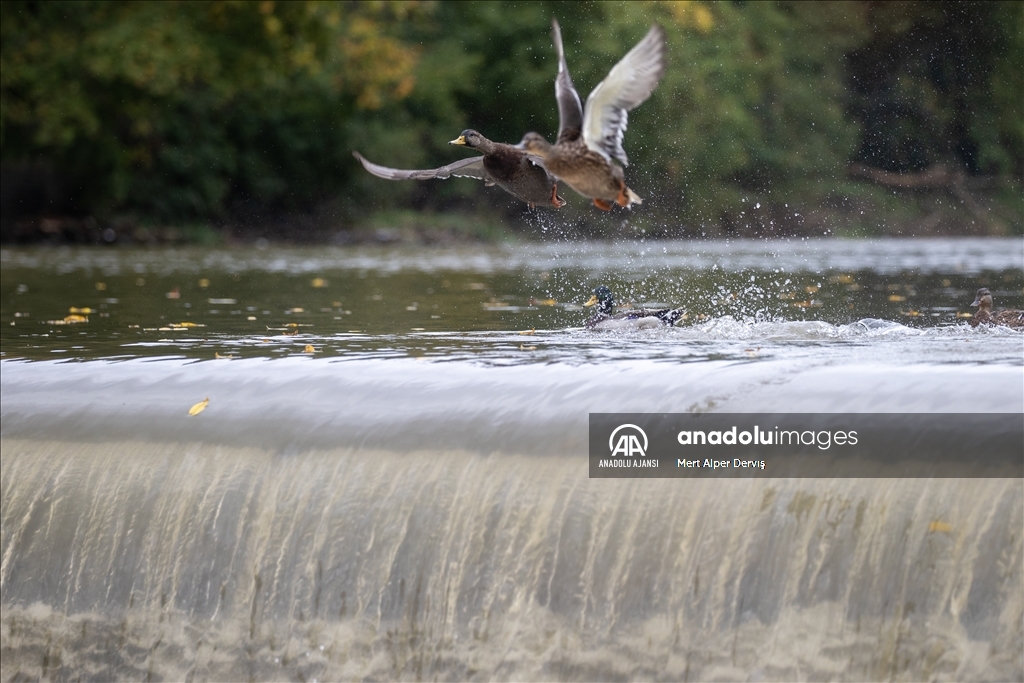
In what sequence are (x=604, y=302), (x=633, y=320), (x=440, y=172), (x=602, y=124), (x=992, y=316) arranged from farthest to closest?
(x=604, y=302)
(x=992, y=316)
(x=633, y=320)
(x=440, y=172)
(x=602, y=124)

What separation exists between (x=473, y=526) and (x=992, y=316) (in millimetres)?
3974

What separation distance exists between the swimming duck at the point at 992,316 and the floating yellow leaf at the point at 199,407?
14.0 ft

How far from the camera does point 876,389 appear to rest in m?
5.69

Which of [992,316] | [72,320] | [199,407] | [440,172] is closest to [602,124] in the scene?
[440,172]

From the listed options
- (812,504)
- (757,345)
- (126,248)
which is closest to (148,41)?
(126,248)

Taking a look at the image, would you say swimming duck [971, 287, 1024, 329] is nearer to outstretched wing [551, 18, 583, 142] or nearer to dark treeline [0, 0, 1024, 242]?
outstretched wing [551, 18, 583, 142]

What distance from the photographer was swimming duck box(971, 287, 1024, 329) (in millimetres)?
7867

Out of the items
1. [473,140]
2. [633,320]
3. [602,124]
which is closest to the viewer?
[602,124]

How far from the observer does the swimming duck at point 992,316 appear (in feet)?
25.8

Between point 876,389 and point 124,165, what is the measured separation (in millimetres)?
25726

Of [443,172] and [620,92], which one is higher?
[620,92]

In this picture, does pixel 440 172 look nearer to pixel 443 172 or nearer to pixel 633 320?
pixel 443 172

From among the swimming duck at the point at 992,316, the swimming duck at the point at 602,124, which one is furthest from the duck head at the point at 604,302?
the swimming duck at the point at 992,316

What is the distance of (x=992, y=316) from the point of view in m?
8.12
